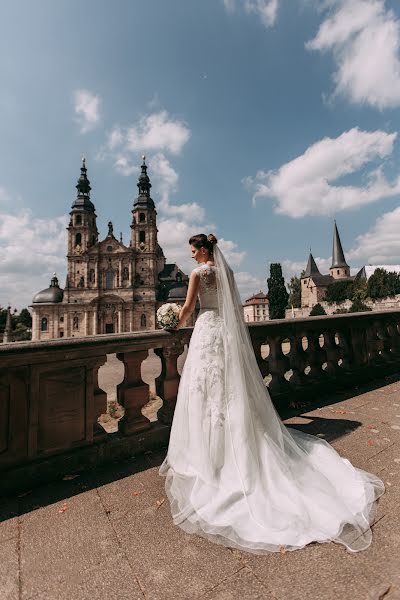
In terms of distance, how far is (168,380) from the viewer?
3.62m

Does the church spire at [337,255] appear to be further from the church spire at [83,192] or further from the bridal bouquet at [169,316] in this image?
the bridal bouquet at [169,316]

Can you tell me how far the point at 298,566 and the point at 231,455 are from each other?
0.88 m

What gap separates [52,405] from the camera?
2.92 metres

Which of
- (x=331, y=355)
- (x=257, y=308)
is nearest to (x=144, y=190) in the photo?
(x=257, y=308)

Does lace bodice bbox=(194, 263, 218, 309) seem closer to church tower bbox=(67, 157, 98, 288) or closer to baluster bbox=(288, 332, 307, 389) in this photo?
baluster bbox=(288, 332, 307, 389)

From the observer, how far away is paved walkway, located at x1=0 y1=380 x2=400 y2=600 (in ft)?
5.42

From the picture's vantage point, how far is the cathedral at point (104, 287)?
2244 inches

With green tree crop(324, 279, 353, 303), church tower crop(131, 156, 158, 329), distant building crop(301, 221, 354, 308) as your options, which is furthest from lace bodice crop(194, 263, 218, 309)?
distant building crop(301, 221, 354, 308)

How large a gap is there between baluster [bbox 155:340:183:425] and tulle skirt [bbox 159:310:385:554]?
0.61 meters

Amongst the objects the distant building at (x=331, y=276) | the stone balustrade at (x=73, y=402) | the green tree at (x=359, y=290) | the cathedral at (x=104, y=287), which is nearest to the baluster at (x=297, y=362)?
the stone balustrade at (x=73, y=402)

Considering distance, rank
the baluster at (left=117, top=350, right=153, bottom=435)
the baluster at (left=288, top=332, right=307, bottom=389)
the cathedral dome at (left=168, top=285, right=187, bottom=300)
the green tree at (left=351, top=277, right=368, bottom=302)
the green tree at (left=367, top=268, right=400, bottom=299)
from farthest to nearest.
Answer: the green tree at (left=351, top=277, right=368, bottom=302), the green tree at (left=367, top=268, right=400, bottom=299), the cathedral dome at (left=168, top=285, right=187, bottom=300), the baluster at (left=288, top=332, right=307, bottom=389), the baluster at (left=117, top=350, right=153, bottom=435)

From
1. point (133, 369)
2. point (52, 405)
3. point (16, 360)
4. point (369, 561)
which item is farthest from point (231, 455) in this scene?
point (16, 360)

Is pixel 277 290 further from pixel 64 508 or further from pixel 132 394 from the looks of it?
pixel 64 508

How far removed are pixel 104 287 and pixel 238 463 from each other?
2307 inches
